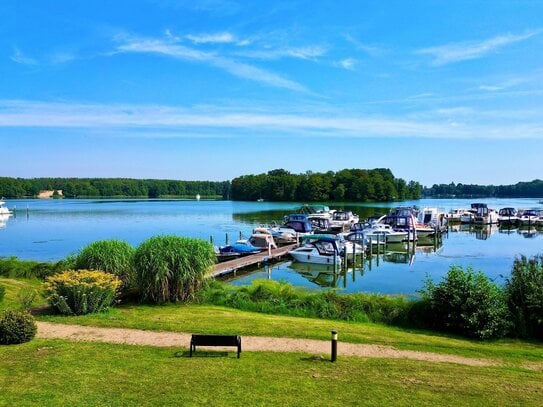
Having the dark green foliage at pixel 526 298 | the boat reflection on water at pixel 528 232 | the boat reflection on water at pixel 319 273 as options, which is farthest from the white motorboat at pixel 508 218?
the dark green foliage at pixel 526 298

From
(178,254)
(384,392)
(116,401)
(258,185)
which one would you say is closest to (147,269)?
(178,254)

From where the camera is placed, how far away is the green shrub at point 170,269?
16172 millimetres

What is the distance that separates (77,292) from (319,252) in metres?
24.3

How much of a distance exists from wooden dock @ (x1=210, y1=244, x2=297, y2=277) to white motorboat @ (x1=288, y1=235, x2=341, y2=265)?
148 centimetres

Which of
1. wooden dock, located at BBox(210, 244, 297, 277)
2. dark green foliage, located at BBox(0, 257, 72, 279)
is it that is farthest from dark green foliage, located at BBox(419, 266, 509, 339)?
dark green foliage, located at BBox(0, 257, 72, 279)

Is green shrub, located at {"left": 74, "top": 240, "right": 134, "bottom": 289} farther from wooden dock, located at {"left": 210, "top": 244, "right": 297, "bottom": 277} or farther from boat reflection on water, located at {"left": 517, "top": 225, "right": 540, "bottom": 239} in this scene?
boat reflection on water, located at {"left": 517, "top": 225, "right": 540, "bottom": 239}

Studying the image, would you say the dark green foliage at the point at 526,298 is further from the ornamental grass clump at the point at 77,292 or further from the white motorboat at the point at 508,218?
the white motorboat at the point at 508,218

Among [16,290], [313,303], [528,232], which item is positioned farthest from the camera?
[528,232]

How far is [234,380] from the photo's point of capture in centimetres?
856

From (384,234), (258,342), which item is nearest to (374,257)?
(384,234)

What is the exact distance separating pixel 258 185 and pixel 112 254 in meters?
163

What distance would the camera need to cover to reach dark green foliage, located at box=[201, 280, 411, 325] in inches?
618

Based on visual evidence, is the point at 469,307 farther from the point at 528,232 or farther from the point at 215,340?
the point at 528,232

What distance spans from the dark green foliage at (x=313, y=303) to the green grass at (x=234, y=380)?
5534mm
